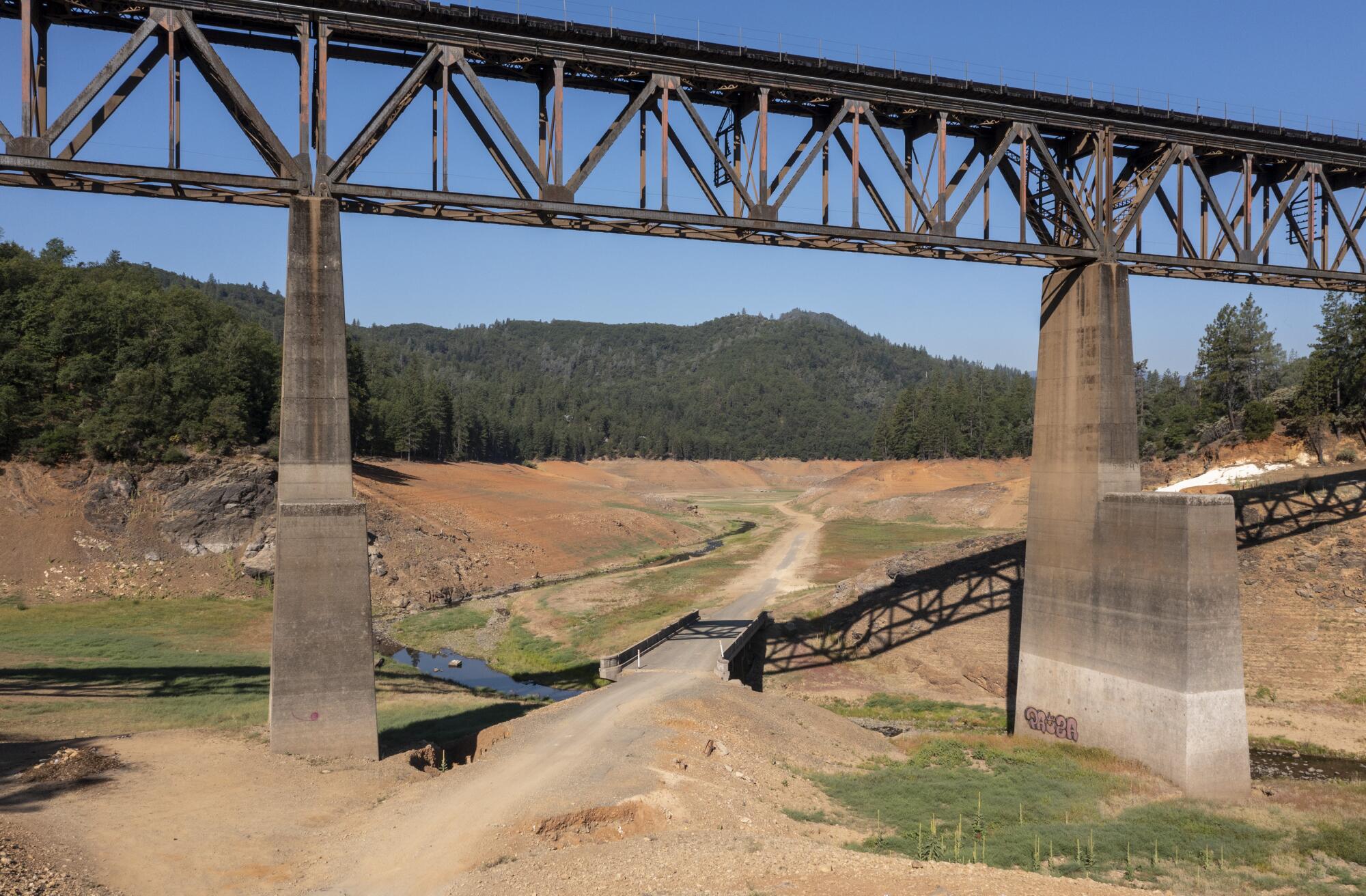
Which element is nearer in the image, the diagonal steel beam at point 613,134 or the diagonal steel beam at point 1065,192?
the diagonal steel beam at point 613,134

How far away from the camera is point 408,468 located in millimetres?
113188

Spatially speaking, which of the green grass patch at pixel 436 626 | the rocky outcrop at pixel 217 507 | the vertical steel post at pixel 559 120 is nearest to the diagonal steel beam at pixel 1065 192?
the vertical steel post at pixel 559 120

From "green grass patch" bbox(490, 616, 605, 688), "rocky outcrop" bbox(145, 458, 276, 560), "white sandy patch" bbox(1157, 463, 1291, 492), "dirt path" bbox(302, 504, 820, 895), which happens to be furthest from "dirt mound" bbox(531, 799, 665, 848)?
"white sandy patch" bbox(1157, 463, 1291, 492)

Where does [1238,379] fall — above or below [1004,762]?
above

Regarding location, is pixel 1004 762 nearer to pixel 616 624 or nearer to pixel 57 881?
pixel 57 881

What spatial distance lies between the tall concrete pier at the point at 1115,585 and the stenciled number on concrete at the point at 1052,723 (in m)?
0.04

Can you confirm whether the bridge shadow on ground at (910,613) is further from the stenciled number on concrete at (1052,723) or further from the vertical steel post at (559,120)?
the vertical steel post at (559,120)

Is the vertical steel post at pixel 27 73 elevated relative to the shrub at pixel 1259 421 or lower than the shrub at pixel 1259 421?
elevated

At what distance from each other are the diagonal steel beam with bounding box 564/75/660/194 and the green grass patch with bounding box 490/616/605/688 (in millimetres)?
23622

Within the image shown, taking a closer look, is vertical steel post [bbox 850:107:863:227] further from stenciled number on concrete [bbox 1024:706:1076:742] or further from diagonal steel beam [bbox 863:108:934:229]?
stenciled number on concrete [bbox 1024:706:1076:742]

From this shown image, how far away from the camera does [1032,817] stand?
68.4 ft

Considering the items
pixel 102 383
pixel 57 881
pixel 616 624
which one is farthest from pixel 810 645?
pixel 102 383

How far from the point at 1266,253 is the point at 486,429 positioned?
164713 millimetres

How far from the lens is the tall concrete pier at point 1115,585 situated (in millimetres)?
24156
